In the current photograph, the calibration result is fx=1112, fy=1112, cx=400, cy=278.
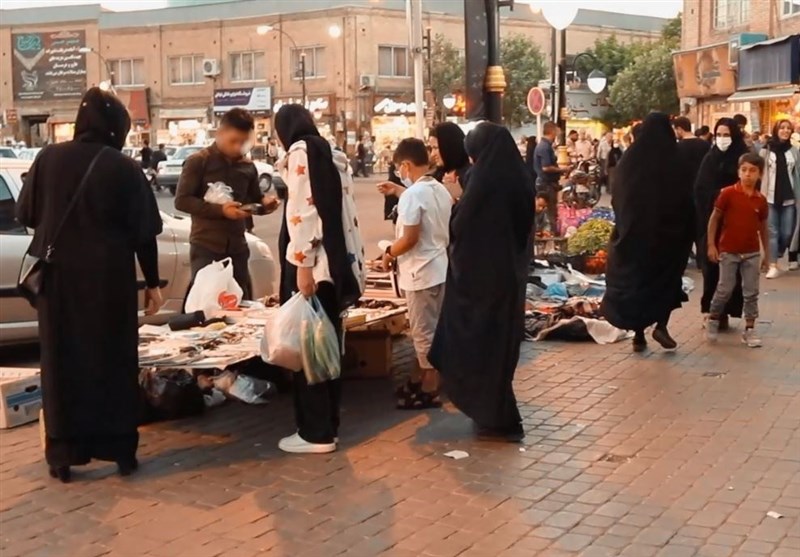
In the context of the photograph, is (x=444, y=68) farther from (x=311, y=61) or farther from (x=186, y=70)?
(x=186, y=70)

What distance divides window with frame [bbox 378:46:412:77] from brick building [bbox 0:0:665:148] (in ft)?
0.22

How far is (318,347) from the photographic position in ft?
20.6

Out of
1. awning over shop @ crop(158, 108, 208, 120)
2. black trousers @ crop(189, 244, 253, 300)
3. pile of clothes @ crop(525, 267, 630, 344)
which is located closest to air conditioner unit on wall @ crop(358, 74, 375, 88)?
awning over shop @ crop(158, 108, 208, 120)

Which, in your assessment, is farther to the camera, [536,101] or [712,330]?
[536,101]

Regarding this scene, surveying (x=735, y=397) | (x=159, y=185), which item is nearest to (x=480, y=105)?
(x=735, y=397)

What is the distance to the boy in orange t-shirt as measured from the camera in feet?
31.1

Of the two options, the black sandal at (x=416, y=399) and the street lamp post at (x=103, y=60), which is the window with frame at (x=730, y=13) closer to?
the black sandal at (x=416, y=399)

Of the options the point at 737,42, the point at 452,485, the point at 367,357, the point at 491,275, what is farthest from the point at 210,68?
the point at 452,485

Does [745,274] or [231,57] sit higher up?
[231,57]

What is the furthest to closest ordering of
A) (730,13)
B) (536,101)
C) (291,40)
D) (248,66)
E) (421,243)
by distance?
(248,66) < (291,40) < (730,13) < (536,101) < (421,243)

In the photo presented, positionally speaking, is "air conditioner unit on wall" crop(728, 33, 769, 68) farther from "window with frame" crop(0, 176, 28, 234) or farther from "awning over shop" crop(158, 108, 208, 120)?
"awning over shop" crop(158, 108, 208, 120)

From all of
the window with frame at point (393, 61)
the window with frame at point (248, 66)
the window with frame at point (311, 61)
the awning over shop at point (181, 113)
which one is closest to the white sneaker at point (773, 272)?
the window with frame at point (393, 61)

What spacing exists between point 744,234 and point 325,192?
465 centimetres

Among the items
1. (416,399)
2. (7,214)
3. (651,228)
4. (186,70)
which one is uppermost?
(186,70)
